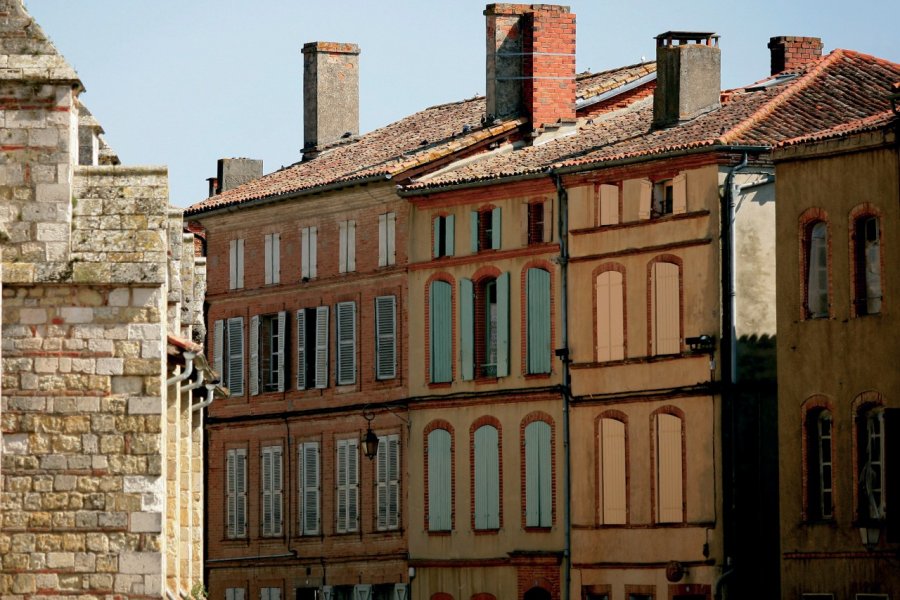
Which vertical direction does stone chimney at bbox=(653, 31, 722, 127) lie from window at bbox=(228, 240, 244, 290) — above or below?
above

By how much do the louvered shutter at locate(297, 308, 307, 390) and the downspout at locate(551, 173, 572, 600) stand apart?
8.64m

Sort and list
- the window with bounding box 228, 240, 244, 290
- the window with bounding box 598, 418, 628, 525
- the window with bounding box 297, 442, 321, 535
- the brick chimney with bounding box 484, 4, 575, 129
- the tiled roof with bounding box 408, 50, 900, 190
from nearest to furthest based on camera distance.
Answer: the tiled roof with bounding box 408, 50, 900, 190 → the window with bounding box 598, 418, 628, 525 → the brick chimney with bounding box 484, 4, 575, 129 → the window with bounding box 297, 442, 321, 535 → the window with bounding box 228, 240, 244, 290

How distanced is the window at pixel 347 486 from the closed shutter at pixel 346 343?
137 cm

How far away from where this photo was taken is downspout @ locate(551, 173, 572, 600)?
181 feet

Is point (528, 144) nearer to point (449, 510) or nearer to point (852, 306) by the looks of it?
point (449, 510)

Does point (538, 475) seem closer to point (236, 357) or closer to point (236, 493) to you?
point (236, 493)

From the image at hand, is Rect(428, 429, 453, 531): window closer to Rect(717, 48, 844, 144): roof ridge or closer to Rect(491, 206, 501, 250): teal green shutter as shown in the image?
Rect(491, 206, 501, 250): teal green shutter

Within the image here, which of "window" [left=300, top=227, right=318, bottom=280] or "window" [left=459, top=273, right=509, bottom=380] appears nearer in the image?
"window" [left=459, top=273, right=509, bottom=380]

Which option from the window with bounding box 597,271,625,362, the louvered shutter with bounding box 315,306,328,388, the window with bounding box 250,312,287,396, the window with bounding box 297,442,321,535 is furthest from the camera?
the window with bounding box 250,312,287,396

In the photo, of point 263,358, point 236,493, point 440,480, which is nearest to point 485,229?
point 440,480

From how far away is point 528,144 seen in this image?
60.3 m

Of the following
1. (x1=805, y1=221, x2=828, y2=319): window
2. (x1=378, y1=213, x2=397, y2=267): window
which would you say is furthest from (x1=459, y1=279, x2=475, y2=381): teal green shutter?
(x1=805, y1=221, x2=828, y2=319): window

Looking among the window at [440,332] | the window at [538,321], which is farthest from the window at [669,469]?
the window at [440,332]

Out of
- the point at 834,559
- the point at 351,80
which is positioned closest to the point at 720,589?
the point at 834,559
